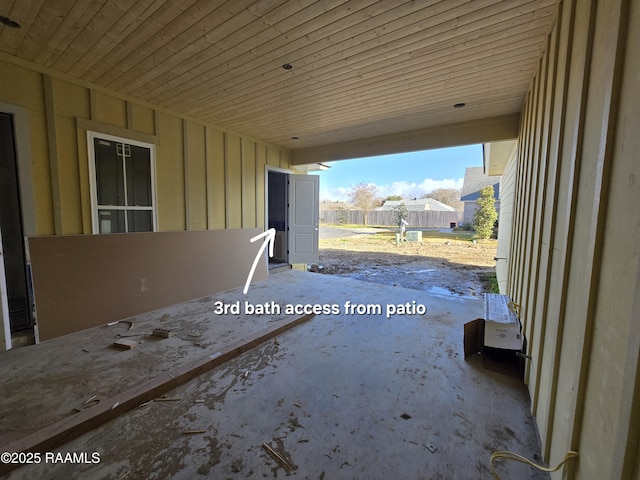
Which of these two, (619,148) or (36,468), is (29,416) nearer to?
(36,468)

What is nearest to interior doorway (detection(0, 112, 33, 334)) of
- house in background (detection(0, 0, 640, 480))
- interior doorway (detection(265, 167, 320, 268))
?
house in background (detection(0, 0, 640, 480))

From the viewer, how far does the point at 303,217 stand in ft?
21.7

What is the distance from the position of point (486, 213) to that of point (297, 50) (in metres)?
12.7

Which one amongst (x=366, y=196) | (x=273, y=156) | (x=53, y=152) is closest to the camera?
(x=53, y=152)

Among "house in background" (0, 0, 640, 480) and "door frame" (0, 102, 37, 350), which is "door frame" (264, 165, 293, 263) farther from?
"door frame" (0, 102, 37, 350)

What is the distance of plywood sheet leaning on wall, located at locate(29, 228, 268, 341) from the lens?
9.51 feet

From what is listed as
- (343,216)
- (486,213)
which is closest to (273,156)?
(486,213)

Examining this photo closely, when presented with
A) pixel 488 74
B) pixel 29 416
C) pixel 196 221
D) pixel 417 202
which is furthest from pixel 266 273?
pixel 417 202

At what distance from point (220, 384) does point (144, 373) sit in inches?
26.3

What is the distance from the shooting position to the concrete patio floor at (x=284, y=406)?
1.48 meters

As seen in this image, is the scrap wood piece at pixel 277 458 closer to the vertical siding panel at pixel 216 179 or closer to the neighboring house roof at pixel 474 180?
the vertical siding panel at pixel 216 179

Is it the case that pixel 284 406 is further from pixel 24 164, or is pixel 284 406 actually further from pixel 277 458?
pixel 24 164

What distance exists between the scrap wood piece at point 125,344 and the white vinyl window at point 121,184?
62.5 inches

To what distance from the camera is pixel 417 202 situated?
96.6 ft
